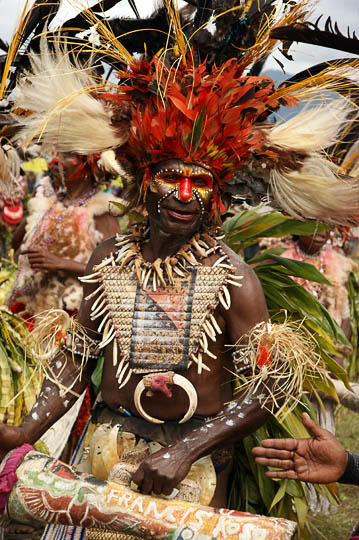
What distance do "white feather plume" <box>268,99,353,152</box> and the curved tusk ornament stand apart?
3.17 feet

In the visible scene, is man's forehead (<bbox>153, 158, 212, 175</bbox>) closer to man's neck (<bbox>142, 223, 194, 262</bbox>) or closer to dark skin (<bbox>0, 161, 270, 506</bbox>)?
dark skin (<bbox>0, 161, 270, 506</bbox>)

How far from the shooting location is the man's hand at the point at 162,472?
2.60 meters

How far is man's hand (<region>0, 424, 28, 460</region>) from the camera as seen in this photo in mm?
2807

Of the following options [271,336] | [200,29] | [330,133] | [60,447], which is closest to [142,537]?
[271,336]

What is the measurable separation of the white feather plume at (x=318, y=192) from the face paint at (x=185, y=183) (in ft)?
1.14

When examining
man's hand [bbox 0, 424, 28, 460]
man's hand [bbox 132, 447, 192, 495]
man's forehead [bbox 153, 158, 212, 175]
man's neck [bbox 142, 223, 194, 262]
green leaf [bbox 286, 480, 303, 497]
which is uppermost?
man's forehead [bbox 153, 158, 212, 175]

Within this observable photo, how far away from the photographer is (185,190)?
2912 millimetres

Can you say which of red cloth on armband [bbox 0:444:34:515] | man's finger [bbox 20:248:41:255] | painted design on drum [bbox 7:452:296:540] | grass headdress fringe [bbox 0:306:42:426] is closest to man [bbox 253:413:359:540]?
painted design on drum [bbox 7:452:296:540]

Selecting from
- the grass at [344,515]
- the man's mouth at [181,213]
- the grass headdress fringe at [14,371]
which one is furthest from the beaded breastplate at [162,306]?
the grass at [344,515]

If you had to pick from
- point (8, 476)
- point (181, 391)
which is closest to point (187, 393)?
point (181, 391)

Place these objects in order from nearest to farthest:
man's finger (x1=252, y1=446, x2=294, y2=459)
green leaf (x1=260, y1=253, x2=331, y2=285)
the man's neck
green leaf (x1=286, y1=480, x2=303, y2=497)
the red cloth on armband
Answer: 1. the red cloth on armband
2. man's finger (x1=252, y1=446, x2=294, y2=459)
3. the man's neck
4. green leaf (x1=286, y1=480, x2=303, y2=497)
5. green leaf (x1=260, y1=253, x2=331, y2=285)

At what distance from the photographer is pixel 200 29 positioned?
3.18 meters

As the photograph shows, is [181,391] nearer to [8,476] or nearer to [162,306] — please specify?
[162,306]

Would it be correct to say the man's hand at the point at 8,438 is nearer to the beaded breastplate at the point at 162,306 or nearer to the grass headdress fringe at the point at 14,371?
the beaded breastplate at the point at 162,306
